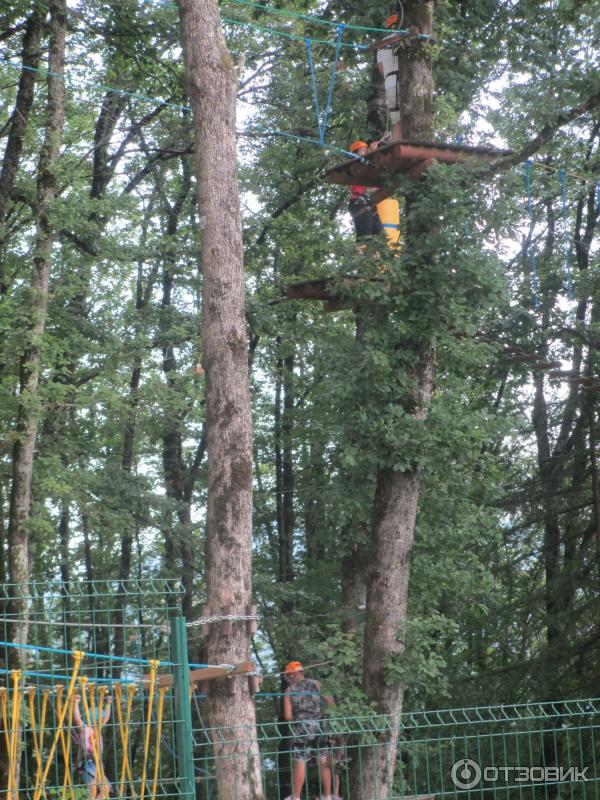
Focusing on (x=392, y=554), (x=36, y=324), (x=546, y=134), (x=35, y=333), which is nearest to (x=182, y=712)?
(x=392, y=554)

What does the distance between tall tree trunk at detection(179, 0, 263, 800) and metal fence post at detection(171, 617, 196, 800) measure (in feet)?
3.22

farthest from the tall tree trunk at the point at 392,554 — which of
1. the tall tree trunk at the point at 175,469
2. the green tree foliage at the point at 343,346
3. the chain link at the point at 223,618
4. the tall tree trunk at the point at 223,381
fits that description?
the tall tree trunk at the point at 175,469

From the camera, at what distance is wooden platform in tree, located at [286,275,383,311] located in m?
9.02

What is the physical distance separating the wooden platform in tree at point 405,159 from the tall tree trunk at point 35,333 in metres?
3.80

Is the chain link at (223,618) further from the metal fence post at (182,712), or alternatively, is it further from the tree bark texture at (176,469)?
the tree bark texture at (176,469)

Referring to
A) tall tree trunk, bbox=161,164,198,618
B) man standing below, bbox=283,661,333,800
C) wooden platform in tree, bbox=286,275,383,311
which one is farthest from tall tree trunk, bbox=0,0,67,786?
tall tree trunk, bbox=161,164,198,618

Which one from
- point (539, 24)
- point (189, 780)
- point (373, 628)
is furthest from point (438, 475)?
point (189, 780)

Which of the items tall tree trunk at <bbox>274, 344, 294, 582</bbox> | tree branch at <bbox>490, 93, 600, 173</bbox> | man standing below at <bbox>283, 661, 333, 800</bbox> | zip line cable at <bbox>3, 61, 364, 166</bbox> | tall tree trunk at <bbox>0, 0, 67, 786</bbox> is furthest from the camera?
tall tree trunk at <bbox>274, 344, 294, 582</bbox>

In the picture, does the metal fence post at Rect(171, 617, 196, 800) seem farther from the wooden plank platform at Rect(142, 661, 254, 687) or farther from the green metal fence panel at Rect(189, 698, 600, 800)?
the green metal fence panel at Rect(189, 698, 600, 800)

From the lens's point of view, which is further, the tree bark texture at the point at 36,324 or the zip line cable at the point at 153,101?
the zip line cable at the point at 153,101

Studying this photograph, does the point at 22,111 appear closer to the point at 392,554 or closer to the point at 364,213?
the point at 364,213

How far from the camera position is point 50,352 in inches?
478

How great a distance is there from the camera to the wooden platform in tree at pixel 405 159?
861cm

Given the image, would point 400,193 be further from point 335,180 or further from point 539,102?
point 539,102
